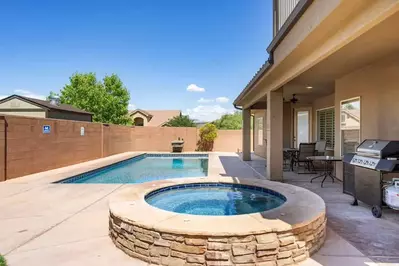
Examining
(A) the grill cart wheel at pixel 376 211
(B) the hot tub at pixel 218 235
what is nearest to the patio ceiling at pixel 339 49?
(B) the hot tub at pixel 218 235

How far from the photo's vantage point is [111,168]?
12406 millimetres

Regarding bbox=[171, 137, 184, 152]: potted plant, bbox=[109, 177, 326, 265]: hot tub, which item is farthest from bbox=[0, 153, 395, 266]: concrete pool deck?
bbox=[171, 137, 184, 152]: potted plant

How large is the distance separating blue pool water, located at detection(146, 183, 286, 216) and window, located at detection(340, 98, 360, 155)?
327 cm

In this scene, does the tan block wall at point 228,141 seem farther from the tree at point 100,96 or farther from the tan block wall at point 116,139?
the tree at point 100,96

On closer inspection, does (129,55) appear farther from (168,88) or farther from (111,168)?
(111,168)

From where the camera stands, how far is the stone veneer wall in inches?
116

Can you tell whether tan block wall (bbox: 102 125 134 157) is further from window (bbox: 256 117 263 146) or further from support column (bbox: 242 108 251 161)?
window (bbox: 256 117 263 146)

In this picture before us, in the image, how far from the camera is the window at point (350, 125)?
7029mm

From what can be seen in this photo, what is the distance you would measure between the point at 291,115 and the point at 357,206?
29.0ft

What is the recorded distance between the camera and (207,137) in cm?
2012

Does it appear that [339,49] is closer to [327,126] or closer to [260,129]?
[327,126]

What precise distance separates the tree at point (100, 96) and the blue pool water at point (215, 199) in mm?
29367

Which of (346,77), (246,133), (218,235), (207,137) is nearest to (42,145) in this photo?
(246,133)

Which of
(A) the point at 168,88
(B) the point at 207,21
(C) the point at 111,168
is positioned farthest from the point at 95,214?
(A) the point at 168,88
